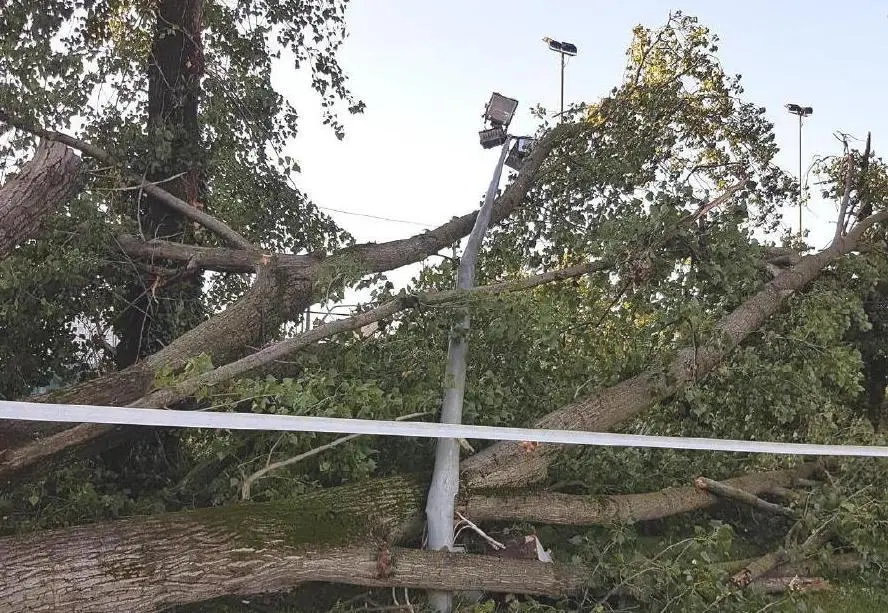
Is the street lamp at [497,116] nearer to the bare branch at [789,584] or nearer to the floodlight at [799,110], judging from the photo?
the bare branch at [789,584]

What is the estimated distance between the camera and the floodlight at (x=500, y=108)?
12.8 feet

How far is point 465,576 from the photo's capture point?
290 centimetres

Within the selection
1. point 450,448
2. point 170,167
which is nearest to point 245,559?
point 450,448

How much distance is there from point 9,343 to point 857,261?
5.80 metres

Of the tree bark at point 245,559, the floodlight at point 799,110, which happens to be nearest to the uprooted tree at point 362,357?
the tree bark at point 245,559

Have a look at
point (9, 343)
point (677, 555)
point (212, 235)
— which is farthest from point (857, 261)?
point (9, 343)

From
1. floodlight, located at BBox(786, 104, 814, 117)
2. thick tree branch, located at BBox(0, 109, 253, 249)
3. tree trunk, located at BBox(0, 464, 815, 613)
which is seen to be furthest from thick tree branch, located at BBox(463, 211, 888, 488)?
floodlight, located at BBox(786, 104, 814, 117)

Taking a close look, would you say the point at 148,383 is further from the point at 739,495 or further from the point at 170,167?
the point at 739,495

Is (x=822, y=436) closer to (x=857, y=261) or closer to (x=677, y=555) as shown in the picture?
(x=857, y=261)

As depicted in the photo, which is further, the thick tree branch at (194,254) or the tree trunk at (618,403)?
the thick tree branch at (194,254)

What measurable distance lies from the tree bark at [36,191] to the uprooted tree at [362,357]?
1 centimetres

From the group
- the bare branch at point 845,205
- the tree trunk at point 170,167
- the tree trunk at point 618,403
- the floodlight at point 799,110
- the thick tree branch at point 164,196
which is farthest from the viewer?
the floodlight at point 799,110

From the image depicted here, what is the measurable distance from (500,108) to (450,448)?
1.92m

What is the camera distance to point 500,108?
12.9 feet
